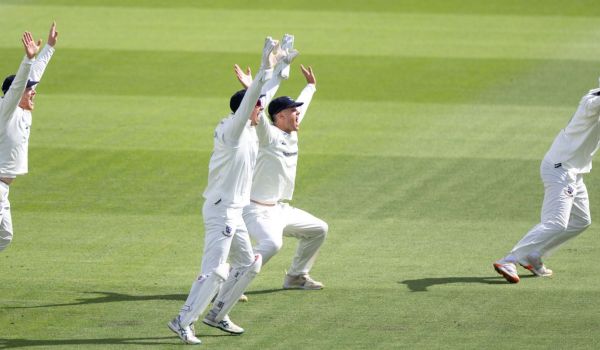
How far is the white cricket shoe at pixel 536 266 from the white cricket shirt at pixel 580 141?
94cm

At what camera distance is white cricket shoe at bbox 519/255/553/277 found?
10859 mm

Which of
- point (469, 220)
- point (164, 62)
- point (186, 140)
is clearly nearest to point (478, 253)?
point (469, 220)

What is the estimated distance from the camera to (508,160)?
1530 cm

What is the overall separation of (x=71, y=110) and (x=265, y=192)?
830 cm

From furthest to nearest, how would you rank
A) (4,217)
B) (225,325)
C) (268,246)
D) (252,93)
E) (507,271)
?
(507,271) → (4,217) → (268,246) → (225,325) → (252,93)

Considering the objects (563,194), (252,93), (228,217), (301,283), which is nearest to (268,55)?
(252,93)

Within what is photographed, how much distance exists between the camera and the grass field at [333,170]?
9594 millimetres

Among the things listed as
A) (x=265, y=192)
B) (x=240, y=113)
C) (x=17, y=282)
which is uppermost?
(x=240, y=113)

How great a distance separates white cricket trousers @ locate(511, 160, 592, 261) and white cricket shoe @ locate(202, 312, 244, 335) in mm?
3037

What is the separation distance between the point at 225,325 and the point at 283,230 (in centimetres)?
149

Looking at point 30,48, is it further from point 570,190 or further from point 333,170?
point 333,170

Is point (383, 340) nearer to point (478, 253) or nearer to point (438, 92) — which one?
point (478, 253)

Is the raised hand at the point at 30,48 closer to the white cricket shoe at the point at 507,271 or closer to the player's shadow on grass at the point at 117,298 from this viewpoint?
the player's shadow on grass at the point at 117,298

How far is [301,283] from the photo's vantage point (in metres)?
10.5
